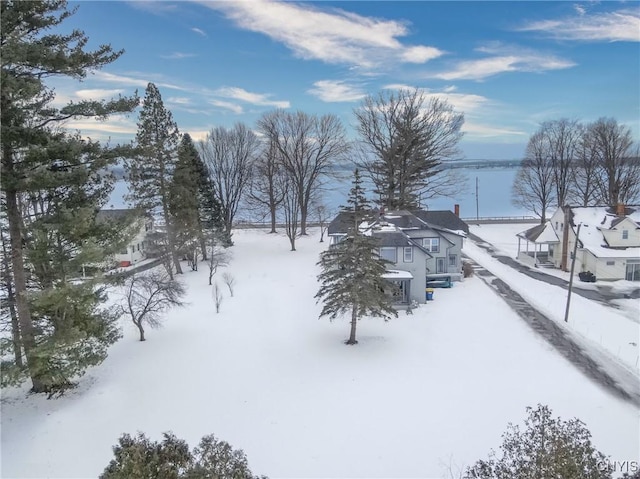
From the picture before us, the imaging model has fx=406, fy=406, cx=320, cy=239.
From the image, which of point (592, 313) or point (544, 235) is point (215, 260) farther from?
point (544, 235)

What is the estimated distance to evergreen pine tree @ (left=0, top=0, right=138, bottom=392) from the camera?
32.1 feet

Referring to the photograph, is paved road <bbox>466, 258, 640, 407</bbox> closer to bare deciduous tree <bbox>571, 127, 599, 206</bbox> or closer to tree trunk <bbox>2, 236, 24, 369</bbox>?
tree trunk <bbox>2, 236, 24, 369</bbox>

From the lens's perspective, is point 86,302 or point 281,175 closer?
point 86,302

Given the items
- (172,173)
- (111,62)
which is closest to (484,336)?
(111,62)

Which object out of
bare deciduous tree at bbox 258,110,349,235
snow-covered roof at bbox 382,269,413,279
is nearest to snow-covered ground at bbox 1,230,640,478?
snow-covered roof at bbox 382,269,413,279

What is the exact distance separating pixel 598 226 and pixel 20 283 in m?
33.9

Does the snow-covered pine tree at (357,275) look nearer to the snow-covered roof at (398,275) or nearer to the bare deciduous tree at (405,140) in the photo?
the snow-covered roof at (398,275)

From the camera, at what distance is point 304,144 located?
37438 mm

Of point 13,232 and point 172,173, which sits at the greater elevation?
point 172,173

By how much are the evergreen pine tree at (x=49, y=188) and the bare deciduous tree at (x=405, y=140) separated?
2670 cm

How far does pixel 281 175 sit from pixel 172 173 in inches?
546

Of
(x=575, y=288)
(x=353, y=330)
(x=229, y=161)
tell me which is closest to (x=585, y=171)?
(x=575, y=288)

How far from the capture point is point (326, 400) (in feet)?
42.0

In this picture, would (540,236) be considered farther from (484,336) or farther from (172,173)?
(172,173)
